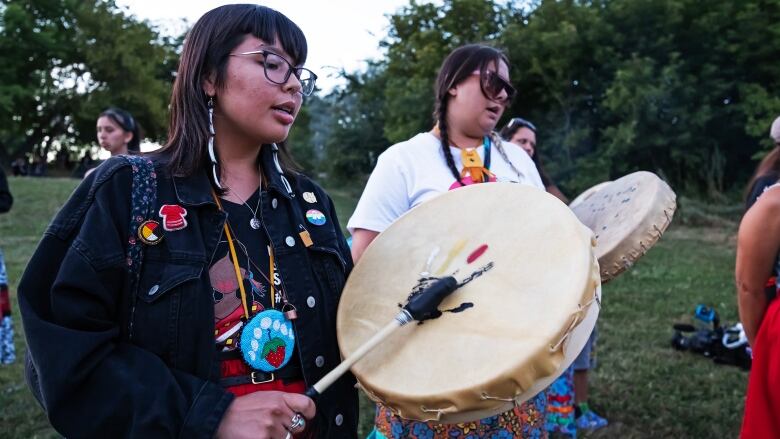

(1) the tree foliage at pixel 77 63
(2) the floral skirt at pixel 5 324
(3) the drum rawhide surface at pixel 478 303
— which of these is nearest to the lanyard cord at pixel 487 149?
(3) the drum rawhide surface at pixel 478 303

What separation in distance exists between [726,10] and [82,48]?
2831 cm

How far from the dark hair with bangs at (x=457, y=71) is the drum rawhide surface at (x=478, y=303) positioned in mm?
497

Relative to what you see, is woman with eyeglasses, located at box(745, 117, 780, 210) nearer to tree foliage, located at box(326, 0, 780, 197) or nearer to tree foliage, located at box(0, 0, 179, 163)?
tree foliage, located at box(326, 0, 780, 197)

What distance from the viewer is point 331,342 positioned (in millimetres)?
1684

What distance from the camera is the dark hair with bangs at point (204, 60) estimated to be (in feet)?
5.20

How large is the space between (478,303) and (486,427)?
0.60m

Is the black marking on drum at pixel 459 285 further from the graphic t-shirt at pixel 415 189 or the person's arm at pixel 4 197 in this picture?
the person's arm at pixel 4 197

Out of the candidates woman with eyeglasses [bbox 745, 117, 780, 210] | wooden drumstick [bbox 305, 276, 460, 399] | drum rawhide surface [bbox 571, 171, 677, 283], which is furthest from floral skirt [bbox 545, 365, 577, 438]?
wooden drumstick [bbox 305, 276, 460, 399]

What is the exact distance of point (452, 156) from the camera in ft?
7.81

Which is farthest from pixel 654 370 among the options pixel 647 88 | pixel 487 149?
pixel 647 88

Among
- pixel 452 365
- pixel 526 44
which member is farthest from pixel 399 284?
pixel 526 44

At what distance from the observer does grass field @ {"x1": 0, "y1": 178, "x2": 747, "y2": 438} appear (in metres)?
3.99

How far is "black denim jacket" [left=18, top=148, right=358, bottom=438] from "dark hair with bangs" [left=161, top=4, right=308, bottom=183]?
70 mm

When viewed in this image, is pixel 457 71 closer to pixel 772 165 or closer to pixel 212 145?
pixel 212 145
